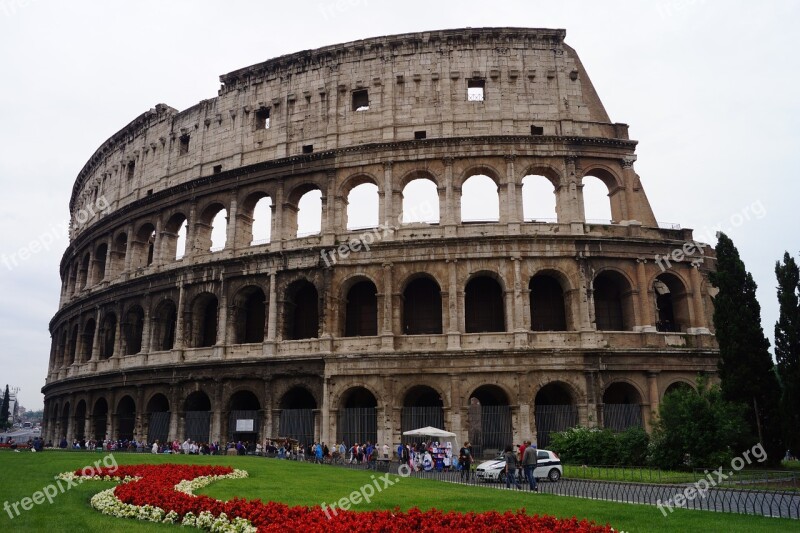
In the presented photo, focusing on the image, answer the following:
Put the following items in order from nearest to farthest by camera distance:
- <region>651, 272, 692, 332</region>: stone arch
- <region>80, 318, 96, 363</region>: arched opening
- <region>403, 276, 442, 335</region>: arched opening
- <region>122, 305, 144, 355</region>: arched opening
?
<region>651, 272, 692, 332</region>: stone arch < <region>403, 276, 442, 335</region>: arched opening < <region>122, 305, 144, 355</region>: arched opening < <region>80, 318, 96, 363</region>: arched opening

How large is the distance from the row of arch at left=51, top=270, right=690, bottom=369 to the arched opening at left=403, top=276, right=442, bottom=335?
0.16ft

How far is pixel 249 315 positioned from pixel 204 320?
287 cm

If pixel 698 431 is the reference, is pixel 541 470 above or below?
below

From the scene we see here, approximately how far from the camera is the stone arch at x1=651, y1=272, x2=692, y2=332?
27.3m

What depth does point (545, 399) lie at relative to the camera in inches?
1090

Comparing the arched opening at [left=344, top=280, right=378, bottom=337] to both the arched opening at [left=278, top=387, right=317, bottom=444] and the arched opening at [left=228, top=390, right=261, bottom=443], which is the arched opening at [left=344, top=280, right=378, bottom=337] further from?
the arched opening at [left=228, top=390, right=261, bottom=443]

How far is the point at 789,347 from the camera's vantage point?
19.4m

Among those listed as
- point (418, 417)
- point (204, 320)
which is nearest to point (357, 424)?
point (418, 417)

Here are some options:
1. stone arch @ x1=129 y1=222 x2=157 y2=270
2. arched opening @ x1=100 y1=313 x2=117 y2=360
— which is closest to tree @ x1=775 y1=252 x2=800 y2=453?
stone arch @ x1=129 y1=222 x2=157 y2=270

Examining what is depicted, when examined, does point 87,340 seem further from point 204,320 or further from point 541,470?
point 541,470

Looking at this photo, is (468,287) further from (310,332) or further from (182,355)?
(182,355)

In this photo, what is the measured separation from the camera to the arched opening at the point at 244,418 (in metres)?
27.7

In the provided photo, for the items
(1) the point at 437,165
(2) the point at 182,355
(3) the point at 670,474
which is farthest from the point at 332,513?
(2) the point at 182,355

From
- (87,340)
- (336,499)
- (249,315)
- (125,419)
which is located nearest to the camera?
(336,499)
